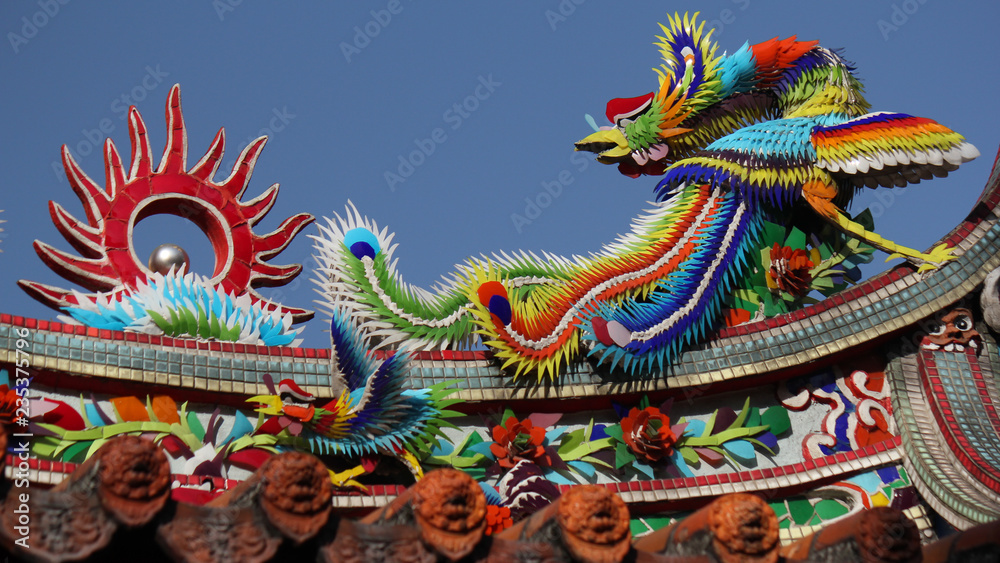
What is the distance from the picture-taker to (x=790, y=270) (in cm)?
655

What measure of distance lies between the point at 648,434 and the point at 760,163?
65.8 inches

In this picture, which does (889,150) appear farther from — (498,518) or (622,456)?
(498,518)

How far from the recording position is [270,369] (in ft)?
18.9

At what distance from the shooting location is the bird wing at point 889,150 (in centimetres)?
641

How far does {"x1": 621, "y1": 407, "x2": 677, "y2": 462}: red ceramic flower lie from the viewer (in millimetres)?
6070

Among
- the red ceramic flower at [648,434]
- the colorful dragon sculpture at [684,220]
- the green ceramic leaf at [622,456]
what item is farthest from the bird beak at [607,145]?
the green ceramic leaf at [622,456]

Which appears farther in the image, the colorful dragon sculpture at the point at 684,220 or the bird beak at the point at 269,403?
the colorful dragon sculpture at the point at 684,220

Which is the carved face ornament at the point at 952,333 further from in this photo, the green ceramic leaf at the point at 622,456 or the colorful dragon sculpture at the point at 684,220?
the green ceramic leaf at the point at 622,456

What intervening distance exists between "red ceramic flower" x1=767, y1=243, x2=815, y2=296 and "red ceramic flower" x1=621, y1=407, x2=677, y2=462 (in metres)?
1.04

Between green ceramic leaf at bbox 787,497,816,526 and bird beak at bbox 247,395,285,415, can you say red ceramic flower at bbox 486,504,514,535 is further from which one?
green ceramic leaf at bbox 787,497,816,526

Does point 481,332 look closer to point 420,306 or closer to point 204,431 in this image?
point 420,306

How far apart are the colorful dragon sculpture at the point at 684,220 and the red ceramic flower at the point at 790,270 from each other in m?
0.12

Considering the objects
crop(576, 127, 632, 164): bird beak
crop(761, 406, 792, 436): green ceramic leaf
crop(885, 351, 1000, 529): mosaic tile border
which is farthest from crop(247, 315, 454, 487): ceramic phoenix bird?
crop(885, 351, 1000, 529): mosaic tile border

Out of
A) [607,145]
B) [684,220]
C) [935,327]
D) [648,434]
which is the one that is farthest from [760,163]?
[648,434]
